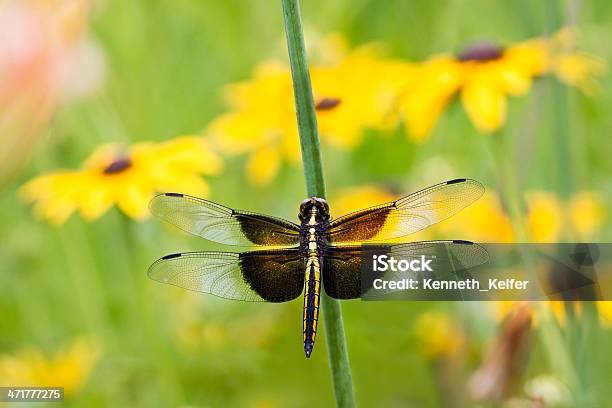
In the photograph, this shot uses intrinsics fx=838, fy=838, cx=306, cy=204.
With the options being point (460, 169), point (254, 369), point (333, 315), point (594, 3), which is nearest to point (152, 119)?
point (460, 169)

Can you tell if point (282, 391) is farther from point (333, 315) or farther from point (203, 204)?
point (333, 315)

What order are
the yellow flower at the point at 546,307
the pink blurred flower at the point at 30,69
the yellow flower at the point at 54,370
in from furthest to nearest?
the yellow flower at the point at 54,370, the yellow flower at the point at 546,307, the pink blurred flower at the point at 30,69

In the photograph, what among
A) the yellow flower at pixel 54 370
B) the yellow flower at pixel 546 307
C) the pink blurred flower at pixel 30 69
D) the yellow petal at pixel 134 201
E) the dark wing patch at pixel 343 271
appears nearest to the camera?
the pink blurred flower at pixel 30 69

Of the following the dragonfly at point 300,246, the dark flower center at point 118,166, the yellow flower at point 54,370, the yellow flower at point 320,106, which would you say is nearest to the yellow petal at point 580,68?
the yellow flower at point 320,106

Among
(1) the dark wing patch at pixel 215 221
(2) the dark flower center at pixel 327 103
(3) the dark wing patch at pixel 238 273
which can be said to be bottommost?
(3) the dark wing patch at pixel 238 273

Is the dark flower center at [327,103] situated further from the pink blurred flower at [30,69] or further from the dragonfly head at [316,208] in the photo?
the pink blurred flower at [30,69]

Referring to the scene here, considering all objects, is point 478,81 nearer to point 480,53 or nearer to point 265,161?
point 480,53

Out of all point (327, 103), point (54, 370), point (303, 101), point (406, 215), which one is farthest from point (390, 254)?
point (54, 370)
